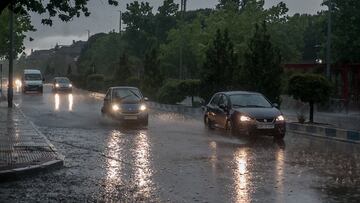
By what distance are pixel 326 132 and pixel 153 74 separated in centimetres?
2831

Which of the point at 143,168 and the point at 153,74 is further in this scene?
the point at 153,74

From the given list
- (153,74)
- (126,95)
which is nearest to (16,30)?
(153,74)

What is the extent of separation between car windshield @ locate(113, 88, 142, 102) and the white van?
38.2m

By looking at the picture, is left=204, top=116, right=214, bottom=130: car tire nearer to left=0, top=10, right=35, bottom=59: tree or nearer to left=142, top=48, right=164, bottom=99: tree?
left=0, top=10, right=35, bottom=59: tree

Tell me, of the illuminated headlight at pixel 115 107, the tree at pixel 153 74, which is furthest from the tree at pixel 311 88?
the tree at pixel 153 74

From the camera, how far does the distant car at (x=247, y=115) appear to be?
61.2ft

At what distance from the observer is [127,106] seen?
24547 mm

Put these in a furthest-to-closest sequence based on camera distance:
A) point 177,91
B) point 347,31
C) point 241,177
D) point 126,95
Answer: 1. point 177,91
2. point 347,31
3. point 126,95
4. point 241,177

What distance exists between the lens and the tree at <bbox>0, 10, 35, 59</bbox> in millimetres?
37031

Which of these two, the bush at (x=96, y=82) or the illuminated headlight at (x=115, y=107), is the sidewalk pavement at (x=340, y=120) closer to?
the illuminated headlight at (x=115, y=107)

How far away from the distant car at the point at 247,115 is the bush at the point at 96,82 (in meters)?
45.8

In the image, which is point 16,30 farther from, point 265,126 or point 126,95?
point 265,126

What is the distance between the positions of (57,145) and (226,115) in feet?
20.9

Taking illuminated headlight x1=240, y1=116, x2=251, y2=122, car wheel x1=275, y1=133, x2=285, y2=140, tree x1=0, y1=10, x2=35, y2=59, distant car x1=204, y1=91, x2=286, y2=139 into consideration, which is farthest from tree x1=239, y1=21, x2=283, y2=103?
tree x1=0, y1=10, x2=35, y2=59
